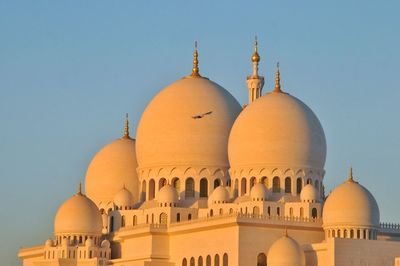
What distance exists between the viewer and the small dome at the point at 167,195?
280 feet

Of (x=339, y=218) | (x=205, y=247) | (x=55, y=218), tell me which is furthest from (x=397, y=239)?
(x=55, y=218)

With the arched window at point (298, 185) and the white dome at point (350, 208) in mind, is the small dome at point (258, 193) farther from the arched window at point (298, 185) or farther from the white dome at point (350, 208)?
the white dome at point (350, 208)

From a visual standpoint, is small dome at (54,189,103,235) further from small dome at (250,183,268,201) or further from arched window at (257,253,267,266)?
arched window at (257,253,267,266)

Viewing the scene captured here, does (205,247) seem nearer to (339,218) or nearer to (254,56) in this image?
Answer: (339,218)

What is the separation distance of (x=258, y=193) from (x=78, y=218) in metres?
11.6

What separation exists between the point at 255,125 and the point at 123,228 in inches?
382

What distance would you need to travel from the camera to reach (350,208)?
260 ft

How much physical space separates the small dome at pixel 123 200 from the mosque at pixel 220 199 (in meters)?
0.08

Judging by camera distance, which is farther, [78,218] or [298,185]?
[78,218]

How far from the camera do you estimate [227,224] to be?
78875 mm

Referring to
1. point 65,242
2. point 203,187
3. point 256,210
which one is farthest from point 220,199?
point 65,242

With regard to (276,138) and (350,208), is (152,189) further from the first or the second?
(350,208)

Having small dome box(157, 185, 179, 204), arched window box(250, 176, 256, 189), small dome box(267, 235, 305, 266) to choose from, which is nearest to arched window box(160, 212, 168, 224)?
small dome box(157, 185, 179, 204)

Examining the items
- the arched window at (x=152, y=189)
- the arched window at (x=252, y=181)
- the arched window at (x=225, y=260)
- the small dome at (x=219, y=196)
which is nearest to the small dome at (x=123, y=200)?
the arched window at (x=152, y=189)
